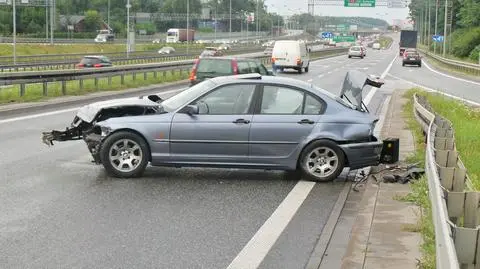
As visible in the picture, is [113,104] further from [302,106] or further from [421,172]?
[421,172]

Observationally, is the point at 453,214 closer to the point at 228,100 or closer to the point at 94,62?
the point at 228,100

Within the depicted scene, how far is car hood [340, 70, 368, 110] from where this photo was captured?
10.9 m

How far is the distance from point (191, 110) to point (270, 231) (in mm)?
3047

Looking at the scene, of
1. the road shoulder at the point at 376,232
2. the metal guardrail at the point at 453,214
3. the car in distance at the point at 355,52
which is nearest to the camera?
the metal guardrail at the point at 453,214

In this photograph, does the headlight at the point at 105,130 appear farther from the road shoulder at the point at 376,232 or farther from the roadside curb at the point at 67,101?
the roadside curb at the point at 67,101

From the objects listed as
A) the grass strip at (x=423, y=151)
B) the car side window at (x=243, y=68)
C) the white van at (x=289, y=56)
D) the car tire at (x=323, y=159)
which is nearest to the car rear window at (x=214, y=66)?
the car side window at (x=243, y=68)

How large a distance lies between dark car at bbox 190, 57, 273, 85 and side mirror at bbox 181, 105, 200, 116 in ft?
46.3

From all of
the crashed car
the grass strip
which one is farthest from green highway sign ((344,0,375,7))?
the crashed car

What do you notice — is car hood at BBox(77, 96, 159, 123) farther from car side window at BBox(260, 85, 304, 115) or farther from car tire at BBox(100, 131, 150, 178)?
car side window at BBox(260, 85, 304, 115)

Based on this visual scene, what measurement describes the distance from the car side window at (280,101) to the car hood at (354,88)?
1.10m

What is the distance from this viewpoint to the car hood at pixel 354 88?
1088 cm

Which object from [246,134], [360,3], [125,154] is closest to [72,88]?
[125,154]

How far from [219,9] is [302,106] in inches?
6536

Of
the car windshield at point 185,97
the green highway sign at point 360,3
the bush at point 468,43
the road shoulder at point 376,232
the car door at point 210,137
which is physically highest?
the green highway sign at point 360,3
